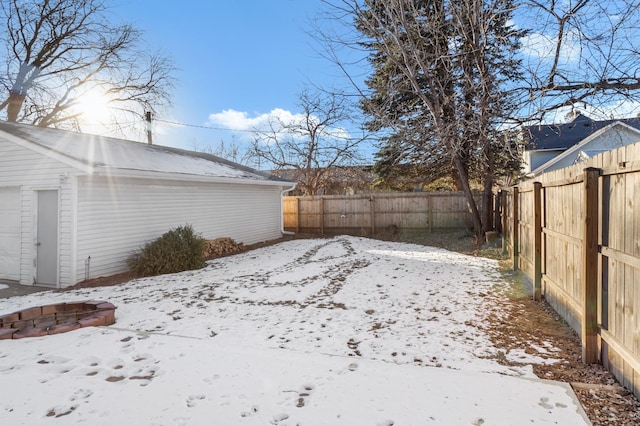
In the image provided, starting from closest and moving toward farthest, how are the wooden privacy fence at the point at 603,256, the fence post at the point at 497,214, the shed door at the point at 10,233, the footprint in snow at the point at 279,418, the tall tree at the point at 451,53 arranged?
the footprint in snow at the point at 279,418, the wooden privacy fence at the point at 603,256, the tall tree at the point at 451,53, the shed door at the point at 10,233, the fence post at the point at 497,214

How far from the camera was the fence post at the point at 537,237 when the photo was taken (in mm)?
5258

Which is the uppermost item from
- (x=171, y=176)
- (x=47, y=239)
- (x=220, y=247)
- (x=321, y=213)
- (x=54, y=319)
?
(x=171, y=176)

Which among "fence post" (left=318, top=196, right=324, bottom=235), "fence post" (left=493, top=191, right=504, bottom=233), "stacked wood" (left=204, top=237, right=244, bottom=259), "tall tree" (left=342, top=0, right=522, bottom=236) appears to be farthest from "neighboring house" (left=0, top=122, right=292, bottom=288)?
"fence post" (left=493, top=191, right=504, bottom=233)

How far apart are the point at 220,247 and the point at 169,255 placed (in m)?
2.70

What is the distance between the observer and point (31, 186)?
299 inches

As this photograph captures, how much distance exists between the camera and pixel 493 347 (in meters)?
3.60

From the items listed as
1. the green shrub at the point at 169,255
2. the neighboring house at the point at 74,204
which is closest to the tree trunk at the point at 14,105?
the neighboring house at the point at 74,204

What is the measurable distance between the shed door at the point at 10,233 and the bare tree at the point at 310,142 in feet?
43.3

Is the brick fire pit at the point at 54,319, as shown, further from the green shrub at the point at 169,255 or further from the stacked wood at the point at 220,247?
the stacked wood at the point at 220,247

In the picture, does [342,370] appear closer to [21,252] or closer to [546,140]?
[21,252]

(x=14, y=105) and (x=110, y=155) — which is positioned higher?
(x=14, y=105)

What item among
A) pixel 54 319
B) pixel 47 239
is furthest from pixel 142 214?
pixel 54 319

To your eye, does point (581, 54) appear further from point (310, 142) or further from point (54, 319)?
point (310, 142)

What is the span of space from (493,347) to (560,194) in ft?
6.66
